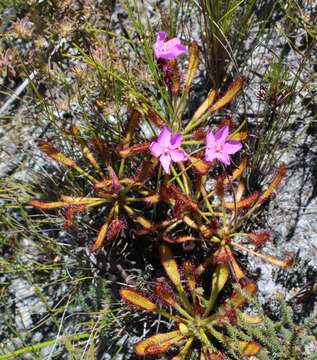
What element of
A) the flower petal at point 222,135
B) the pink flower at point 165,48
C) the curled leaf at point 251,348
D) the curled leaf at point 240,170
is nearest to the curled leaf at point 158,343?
the curled leaf at point 251,348

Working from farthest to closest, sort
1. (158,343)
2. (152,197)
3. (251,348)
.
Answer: (152,197) < (158,343) < (251,348)

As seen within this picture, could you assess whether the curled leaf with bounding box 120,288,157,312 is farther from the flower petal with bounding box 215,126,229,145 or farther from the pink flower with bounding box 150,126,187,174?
the flower petal with bounding box 215,126,229,145

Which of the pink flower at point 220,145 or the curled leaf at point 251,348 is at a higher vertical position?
the pink flower at point 220,145

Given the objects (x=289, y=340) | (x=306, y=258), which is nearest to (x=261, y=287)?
(x=306, y=258)

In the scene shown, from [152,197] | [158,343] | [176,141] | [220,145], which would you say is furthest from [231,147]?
[158,343]

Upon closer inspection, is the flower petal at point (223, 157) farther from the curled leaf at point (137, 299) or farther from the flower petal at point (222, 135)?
the curled leaf at point (137, 299)

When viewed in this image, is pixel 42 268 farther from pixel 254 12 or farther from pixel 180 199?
pixel 254 12

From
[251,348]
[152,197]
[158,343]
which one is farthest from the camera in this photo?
[152,197]

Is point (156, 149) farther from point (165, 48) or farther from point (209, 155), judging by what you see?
point (165, 48)
